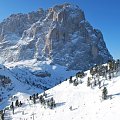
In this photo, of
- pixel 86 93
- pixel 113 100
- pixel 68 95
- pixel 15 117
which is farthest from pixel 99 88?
pixel 15 117

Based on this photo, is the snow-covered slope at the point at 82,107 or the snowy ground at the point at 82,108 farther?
the snow-covered slope at the point at 82,107

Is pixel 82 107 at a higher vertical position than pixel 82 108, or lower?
higher

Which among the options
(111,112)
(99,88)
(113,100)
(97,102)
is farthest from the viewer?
(99,88)

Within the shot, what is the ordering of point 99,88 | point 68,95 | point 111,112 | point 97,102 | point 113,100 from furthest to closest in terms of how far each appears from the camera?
point 68,95, point 99,88, point 97,102, point 113,100, point 111,112

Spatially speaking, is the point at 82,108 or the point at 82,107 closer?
the point at 82,108

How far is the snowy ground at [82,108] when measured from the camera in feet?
441

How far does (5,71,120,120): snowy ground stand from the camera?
13438cm

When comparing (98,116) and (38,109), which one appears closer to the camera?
(98,116)

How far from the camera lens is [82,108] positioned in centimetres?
15725

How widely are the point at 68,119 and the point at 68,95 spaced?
5131 centimetres

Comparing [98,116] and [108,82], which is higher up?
[108,82]

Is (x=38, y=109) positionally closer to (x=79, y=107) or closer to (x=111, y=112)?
(x=79, y=107)

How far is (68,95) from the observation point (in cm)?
19762

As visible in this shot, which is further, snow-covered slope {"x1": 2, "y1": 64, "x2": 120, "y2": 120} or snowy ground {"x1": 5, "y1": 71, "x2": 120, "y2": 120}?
snow-covered slope {"x1": 2, "y1": 64, "x2": 120, "y2": 120}
